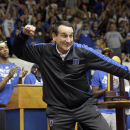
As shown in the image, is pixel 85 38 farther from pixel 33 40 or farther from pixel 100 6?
pixel 100 6

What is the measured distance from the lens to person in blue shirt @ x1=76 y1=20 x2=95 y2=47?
380 inches

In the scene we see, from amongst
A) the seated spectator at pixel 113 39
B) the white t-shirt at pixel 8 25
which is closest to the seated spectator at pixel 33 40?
the white t-shirt at pixel 8 25

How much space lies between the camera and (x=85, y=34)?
981cm

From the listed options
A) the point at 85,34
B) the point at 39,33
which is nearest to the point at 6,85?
the point at 39,33

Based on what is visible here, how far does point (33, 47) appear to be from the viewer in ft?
9.82

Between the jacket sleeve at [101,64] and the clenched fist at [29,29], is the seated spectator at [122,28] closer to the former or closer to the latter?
the jacket sleeve at [101,64]

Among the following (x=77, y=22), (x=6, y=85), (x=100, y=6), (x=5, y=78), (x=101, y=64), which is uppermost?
(x=100, y=6)

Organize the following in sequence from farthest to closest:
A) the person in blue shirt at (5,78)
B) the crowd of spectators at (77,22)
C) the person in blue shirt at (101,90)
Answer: the crowd of spectators at (77,22) < the person in blue shirt at (101,90) < the person in blue shirt at (5,78)

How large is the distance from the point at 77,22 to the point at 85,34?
0.83 meters

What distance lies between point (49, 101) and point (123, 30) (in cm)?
867

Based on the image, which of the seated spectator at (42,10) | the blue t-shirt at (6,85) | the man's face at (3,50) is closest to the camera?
the blue t-shirt at (6,85)

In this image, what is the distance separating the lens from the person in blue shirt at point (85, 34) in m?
9.66

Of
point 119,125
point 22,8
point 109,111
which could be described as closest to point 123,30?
point 22,8

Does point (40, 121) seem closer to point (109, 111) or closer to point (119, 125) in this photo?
point (119, 125)
